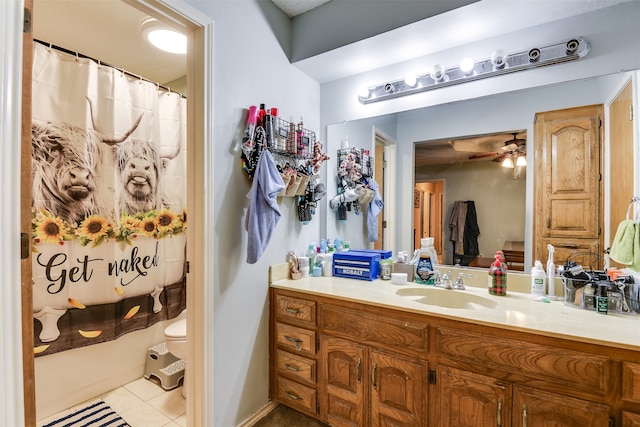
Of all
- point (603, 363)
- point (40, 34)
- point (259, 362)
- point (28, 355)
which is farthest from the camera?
point (40, 34)

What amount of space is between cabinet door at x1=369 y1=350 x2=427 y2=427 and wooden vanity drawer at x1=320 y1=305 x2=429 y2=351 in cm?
8

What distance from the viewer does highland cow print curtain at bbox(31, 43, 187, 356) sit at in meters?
1.80

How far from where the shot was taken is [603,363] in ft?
3.43

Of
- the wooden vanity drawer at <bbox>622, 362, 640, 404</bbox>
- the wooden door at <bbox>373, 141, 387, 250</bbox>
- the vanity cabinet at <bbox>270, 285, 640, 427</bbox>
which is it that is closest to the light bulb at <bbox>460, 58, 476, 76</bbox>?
the wooden door at <bbox>373, 141, 387, 250</bbox>

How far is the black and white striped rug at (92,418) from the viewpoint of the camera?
5.80 ft

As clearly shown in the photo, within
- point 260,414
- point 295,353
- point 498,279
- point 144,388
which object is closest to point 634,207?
point 498,279

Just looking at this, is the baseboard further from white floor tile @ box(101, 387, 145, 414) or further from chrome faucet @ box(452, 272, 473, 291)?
chrome faucet @ box(452, 272, 473, 291)

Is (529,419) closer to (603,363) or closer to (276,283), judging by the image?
(603,363)

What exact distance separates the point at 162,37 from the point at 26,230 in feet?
5.59

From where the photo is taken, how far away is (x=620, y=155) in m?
1.44

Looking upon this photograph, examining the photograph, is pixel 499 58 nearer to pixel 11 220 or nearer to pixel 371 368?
pixel 371 368

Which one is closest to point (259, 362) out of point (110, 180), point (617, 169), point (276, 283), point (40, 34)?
point (276, 283)

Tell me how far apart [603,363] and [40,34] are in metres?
3.47

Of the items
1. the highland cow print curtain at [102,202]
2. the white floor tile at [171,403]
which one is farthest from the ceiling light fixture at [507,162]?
the white floor tile at [171,403]
